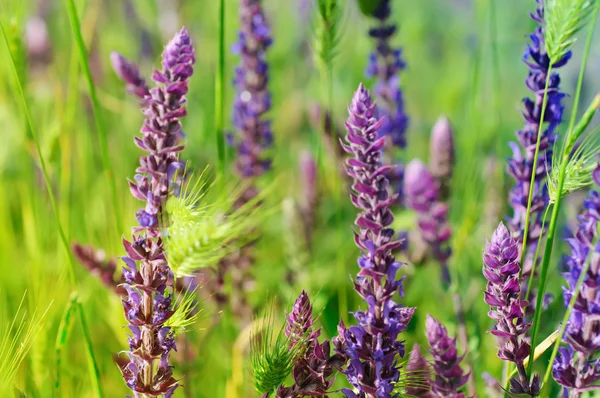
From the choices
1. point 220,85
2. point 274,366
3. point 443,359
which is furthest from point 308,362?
point 220,85

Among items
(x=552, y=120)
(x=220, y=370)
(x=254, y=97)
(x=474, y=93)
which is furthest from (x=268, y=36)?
(x=220, y=370)

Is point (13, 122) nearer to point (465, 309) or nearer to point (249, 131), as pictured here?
point (249, 131)

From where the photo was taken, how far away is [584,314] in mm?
767

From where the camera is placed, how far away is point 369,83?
1.90m

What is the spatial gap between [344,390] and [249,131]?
2.83 feet

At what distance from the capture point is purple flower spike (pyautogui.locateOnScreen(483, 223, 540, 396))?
0.75 metres

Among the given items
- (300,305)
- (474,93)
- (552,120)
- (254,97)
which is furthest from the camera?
(254,97)

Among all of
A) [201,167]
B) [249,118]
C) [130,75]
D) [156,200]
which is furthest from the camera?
[201,167]

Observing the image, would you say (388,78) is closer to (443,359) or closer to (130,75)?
(130,75)

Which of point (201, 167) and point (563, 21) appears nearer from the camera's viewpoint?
point (563, 21)

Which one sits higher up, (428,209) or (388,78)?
(388,78)

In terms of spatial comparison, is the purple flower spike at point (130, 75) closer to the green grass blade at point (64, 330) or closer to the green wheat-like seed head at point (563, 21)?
the green grass blade at point (64, 330)

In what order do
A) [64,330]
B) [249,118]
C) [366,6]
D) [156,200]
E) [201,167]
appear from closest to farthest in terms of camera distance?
[156,200], [64,330], [366,6], [249,118], [201,167]

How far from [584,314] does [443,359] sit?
0.60 feet
